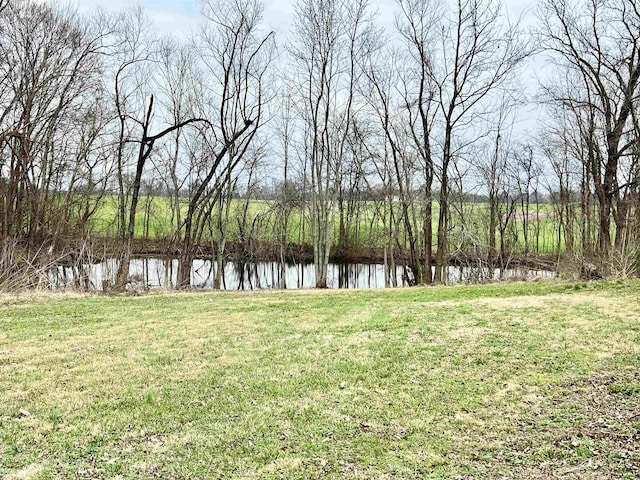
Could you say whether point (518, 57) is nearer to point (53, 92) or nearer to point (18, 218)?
point (53, 92)

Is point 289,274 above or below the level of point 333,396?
above

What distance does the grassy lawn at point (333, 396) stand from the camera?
2.67 metres

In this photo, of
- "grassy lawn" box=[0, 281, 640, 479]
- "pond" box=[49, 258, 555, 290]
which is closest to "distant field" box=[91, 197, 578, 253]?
"pond" box=[49, 258, 555, 290]

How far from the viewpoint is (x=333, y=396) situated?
3.58 meters

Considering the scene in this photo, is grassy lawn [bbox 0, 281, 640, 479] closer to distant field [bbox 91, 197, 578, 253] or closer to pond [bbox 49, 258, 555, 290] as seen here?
pond [bbox 49, 258, 555, 290]

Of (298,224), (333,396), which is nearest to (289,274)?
(298,224)

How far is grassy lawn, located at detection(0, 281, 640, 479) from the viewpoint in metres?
2.67

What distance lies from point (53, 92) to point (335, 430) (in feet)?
40.5

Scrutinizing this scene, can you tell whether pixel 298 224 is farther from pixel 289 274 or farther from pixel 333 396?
pixel 333 396

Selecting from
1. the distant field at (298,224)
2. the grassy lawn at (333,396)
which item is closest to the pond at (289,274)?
Answer: the distant field at (298,224)

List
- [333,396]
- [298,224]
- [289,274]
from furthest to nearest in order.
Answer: [298,224]
[289,274]
[333,396]

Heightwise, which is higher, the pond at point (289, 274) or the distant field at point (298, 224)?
the distant field at point (298, 224)

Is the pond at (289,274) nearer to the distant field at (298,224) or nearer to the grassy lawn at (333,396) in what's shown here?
the distant field at (298,224)

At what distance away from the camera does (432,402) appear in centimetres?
340
